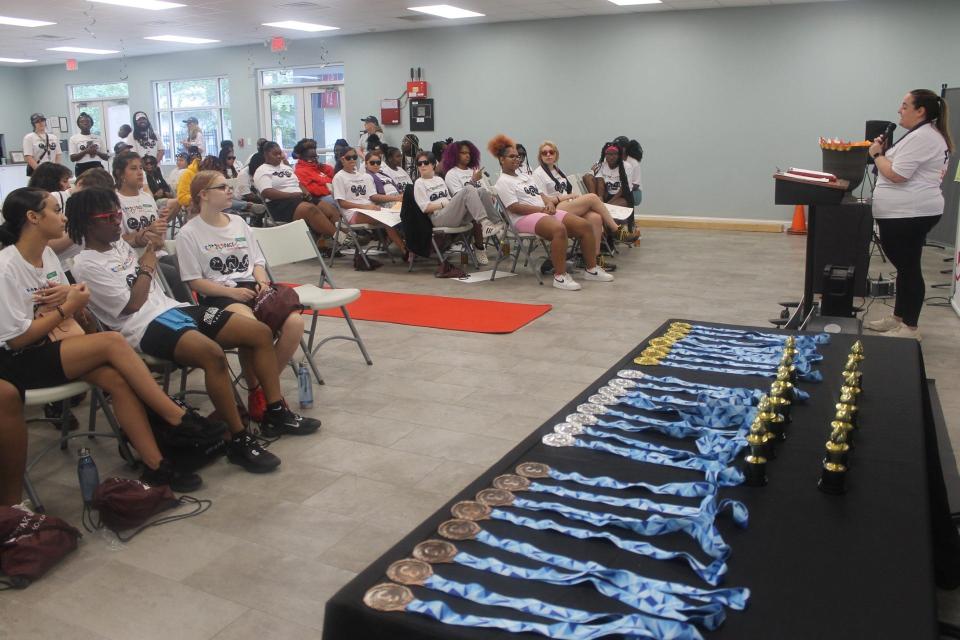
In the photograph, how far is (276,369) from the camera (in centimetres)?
357

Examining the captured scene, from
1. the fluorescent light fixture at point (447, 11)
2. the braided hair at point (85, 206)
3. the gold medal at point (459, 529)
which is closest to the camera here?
the gold medal at point (459, 529)

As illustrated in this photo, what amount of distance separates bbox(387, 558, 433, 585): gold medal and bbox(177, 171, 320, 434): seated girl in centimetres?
240

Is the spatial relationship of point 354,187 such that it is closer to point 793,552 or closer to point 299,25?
point 299,25

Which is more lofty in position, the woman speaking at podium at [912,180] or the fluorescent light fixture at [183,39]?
the fluorescent light fixture at [183,39]

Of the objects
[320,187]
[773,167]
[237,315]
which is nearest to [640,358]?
[237,315]

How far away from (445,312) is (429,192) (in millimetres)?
1926

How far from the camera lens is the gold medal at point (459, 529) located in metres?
1.41

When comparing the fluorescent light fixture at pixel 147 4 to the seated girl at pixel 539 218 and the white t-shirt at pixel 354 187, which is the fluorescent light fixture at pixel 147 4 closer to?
the white t-shirt at pixel 354 187

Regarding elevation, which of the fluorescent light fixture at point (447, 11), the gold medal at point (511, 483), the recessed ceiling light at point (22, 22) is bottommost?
the gold medal at point (511, 483)

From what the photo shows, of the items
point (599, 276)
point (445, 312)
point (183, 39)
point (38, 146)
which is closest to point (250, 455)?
point (445, 312)

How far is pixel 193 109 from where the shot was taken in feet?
52.0

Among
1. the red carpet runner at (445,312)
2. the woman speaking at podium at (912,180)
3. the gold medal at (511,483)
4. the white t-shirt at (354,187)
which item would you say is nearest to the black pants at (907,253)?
the woman speaking at podium at (912,180)

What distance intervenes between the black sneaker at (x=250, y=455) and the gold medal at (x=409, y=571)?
204cm

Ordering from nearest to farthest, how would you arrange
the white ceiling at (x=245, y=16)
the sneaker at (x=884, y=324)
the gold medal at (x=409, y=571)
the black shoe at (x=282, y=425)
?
the gold medal at (x=409, y=571)
the black shoe at (x=282, y=425)
the sneaker at (x=884, y=324)
the white ceiling at (x=245, y=16)
